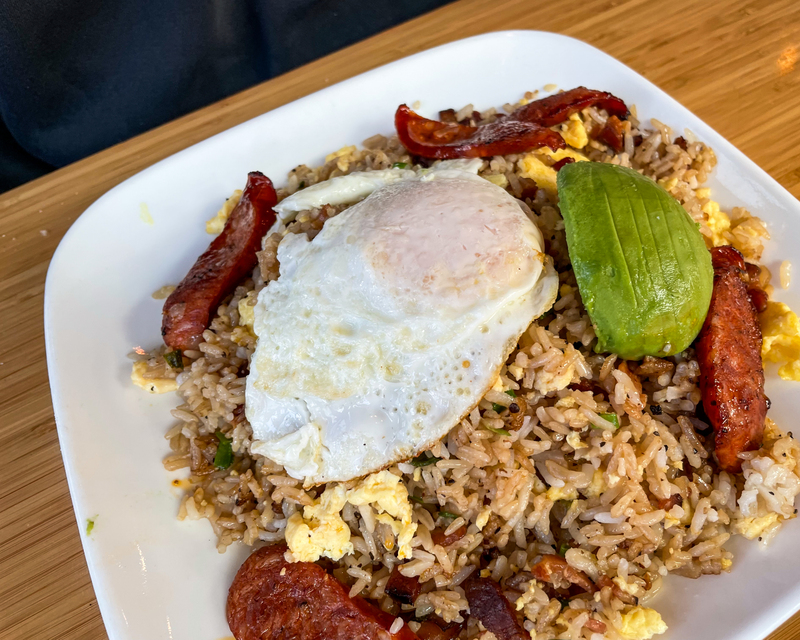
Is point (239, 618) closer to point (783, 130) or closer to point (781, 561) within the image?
point (781, 561)

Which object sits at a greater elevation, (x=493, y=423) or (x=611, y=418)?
(x=493, y=423)

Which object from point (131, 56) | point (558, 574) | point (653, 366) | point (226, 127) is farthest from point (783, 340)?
point (131, 56)

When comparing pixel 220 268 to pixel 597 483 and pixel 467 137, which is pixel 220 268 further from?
pixel 597 483

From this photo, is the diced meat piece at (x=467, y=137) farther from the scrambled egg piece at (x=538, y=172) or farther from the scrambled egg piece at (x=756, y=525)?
the scrambled egg piece at (x=756, y=525)

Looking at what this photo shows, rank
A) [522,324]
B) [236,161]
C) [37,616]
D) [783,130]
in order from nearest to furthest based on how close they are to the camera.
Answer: [522,324] < [37,616] < [236,161] < [783,130]

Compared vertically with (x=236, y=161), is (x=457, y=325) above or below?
below

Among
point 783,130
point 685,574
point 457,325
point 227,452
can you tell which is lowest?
point 685,574

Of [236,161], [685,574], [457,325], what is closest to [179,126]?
[236,161]
